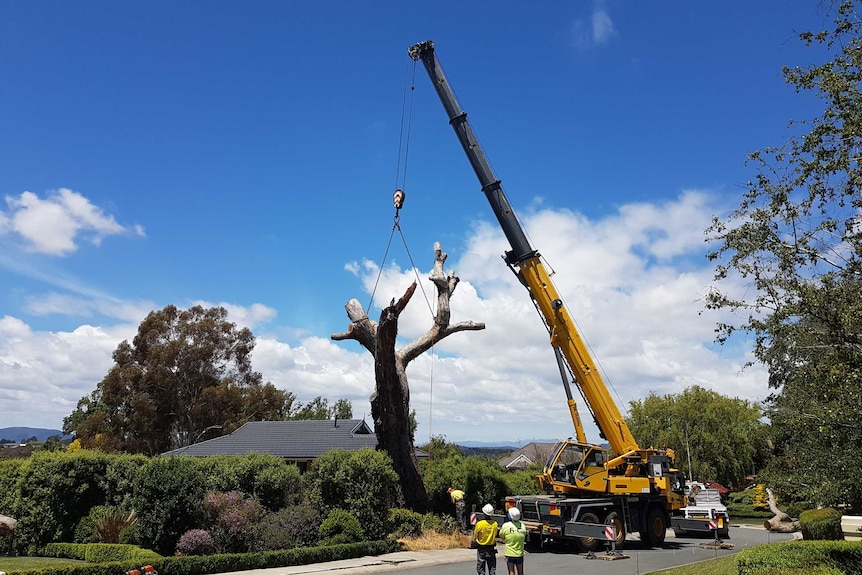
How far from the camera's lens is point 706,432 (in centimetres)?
4566

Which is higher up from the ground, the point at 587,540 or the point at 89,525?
the point at 89,525

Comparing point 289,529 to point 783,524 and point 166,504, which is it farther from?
point 783,524

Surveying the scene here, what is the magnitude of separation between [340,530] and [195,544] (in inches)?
159

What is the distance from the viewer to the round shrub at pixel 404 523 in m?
19.1

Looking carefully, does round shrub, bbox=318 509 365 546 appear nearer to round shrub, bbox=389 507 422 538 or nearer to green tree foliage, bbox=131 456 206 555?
round shrub, bbox=389 507 422 538

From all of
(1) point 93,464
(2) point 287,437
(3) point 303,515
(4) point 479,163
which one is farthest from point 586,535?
(2) point 287,437

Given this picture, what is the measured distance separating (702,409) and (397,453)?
3591 cm

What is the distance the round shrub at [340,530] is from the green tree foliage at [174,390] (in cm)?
3565

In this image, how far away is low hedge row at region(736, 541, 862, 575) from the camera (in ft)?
30.6

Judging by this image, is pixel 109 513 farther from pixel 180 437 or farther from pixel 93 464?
pixel 180 437

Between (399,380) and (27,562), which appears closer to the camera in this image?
(27,562)

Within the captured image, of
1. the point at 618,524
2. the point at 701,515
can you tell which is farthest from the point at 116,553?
the point at 701,515

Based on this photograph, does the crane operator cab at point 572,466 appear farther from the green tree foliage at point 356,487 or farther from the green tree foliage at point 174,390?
the green tree foliage at point 174,390

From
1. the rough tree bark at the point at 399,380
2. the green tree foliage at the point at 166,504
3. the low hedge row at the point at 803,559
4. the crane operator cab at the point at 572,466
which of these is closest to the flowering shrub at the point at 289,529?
the green tree foliage at the point at 166,504
